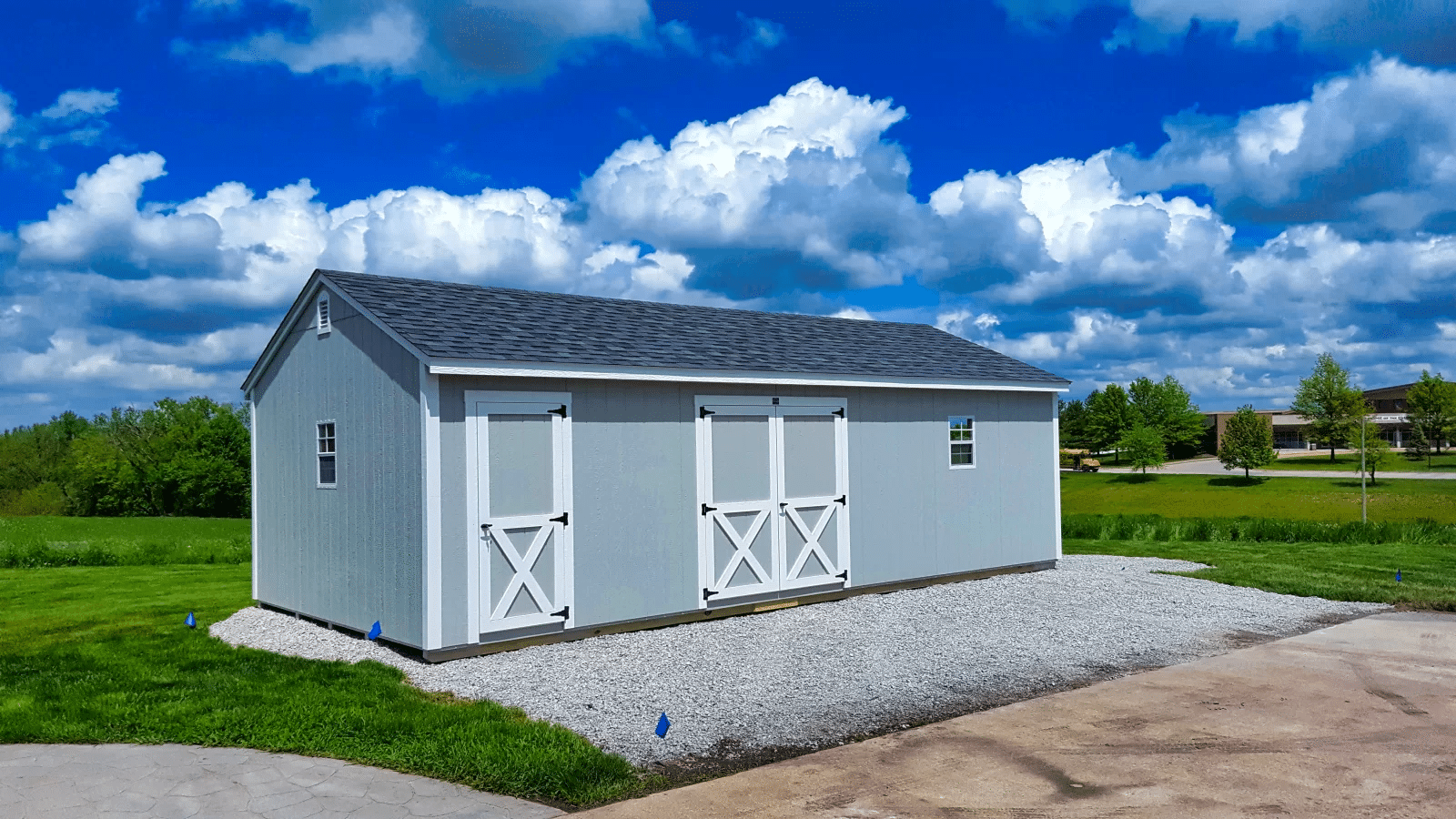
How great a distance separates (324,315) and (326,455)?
161cm

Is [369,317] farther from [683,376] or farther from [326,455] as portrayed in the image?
[683,376]

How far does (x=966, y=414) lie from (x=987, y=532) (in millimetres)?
1829

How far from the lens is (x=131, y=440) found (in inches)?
2077

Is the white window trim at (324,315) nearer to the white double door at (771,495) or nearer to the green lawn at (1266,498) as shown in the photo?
the white double door at (771,495)

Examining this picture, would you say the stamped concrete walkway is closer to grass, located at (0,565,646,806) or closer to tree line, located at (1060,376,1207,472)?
grass, located at (0,565,646,806)

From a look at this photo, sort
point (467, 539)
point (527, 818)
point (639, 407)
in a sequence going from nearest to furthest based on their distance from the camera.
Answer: point (527, 818) < point (467, 539) < point (639, 407)

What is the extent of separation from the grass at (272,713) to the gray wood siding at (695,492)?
168cm

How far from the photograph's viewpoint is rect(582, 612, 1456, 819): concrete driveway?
5.07m

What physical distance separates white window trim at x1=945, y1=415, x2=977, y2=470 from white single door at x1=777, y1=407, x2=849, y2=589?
2.13 m

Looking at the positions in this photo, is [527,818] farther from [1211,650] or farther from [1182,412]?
[1182,412]

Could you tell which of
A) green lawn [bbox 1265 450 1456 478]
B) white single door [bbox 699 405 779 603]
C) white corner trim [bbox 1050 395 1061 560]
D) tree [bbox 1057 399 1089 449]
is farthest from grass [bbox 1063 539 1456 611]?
tree [bbox 1057 399 1089 449]

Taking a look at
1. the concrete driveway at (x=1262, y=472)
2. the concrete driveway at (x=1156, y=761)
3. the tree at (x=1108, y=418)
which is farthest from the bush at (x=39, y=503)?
the tree at (x=1108, y=418)

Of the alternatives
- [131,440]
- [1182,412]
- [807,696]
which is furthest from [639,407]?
[1182,412]

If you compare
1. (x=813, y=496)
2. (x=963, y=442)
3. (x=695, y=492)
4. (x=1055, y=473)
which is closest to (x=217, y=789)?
(x=695, y=492)
